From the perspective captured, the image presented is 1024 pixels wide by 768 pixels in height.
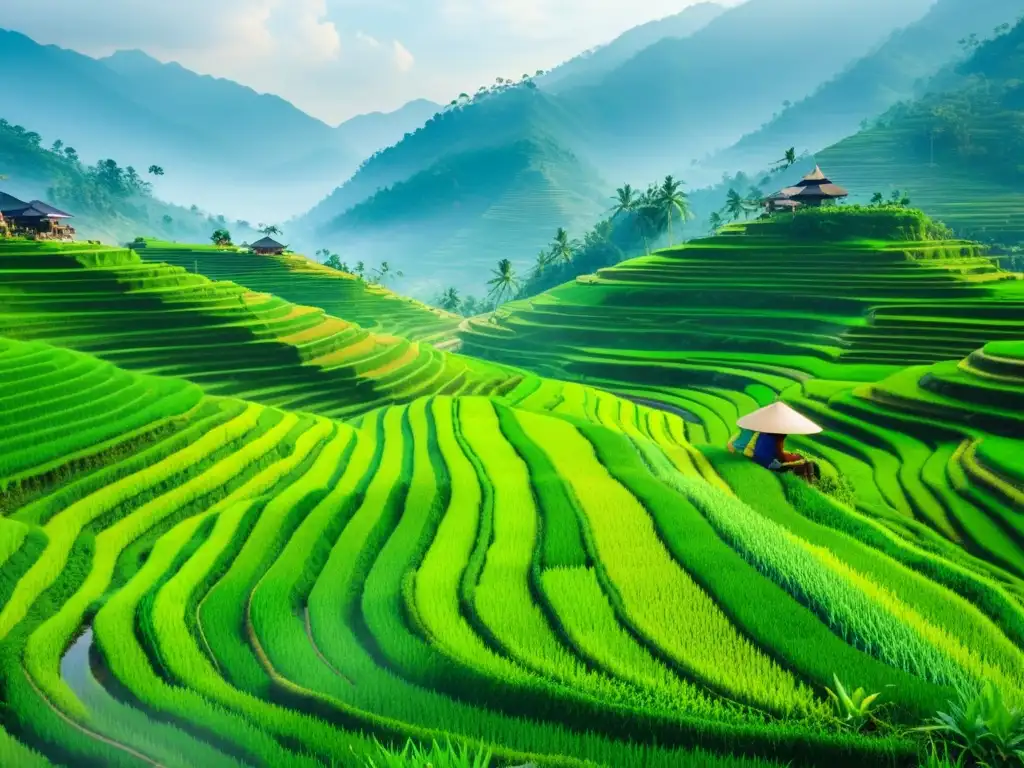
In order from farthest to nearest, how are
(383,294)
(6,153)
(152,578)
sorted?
(6,153)
(383,294)
(152,578)

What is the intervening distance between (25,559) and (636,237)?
7465 centimetres

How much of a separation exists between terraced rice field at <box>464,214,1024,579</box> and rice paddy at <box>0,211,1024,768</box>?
149 millimetres

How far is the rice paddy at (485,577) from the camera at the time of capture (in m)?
4.80

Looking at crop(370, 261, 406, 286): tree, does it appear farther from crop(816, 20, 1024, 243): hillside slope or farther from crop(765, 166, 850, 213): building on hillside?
crop(816, 20, 1024, 243): hillside slope

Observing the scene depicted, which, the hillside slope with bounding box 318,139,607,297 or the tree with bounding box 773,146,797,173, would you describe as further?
the hillside slope with bounding box 318,139,607,297

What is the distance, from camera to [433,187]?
173m

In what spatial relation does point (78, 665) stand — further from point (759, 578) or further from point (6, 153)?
point (6, 153)

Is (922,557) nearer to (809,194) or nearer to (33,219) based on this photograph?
(809,194)

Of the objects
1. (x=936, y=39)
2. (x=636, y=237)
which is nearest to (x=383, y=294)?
(x=636, y=237)

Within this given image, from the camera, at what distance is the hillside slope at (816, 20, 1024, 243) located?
173 feet

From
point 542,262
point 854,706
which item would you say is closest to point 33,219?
point 854,706

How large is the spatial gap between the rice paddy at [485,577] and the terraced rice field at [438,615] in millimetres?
29

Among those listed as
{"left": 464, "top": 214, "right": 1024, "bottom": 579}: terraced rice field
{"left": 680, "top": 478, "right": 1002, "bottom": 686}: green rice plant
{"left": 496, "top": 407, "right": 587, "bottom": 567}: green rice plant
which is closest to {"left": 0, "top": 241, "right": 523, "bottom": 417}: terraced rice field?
{"left": 464, "top": 214, "right": 1024, "bottom": 579}: terraced rice field

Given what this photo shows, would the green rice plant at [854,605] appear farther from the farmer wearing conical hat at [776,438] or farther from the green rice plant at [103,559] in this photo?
the green rice plant at [103,559]
